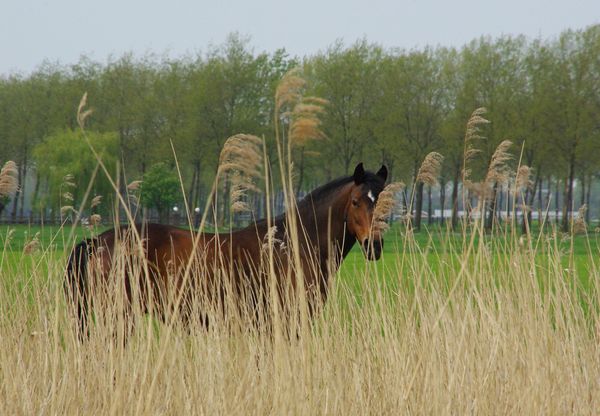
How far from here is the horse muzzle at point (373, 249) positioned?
5406mm

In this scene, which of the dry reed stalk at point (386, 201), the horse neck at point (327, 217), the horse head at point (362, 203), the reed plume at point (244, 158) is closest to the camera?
→ the reed plume at point (244, 158)

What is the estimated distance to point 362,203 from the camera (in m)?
5.93

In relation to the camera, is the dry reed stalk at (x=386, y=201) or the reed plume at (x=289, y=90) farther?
the dry reed stalk at (x=386, y=201)

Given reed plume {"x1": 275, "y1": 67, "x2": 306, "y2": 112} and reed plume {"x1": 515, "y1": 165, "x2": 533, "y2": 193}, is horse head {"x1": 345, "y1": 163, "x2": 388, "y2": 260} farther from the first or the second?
reed plume {"x1": 275, "y1": 67, "x2": 306, "y2": 112}

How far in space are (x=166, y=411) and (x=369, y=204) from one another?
2383mm

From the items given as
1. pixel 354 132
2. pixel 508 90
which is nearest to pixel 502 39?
pixel 508 90

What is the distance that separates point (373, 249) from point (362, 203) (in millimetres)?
606

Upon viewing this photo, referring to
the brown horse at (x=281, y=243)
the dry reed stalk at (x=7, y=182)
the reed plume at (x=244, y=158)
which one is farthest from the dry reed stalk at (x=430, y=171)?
the dry reed stalk at (x=7, y=182)

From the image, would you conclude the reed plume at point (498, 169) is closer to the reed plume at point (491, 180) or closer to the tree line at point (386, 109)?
the reed plume at point (491, 180)

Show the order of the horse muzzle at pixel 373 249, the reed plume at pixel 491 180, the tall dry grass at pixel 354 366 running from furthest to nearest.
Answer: the horse muzzle at pixel 373 249
the tall dry grass at pixel 354 366
the reed plume at pixel 491 180

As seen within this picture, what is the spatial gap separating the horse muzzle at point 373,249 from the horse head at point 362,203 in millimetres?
20

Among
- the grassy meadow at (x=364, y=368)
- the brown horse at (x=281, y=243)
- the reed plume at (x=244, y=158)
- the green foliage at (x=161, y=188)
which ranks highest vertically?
the green foliage at (x=161, y=188)

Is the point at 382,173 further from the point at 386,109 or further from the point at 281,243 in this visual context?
the point at 386,109

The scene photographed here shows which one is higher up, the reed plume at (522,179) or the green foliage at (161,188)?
the green foliage at (161,188)
